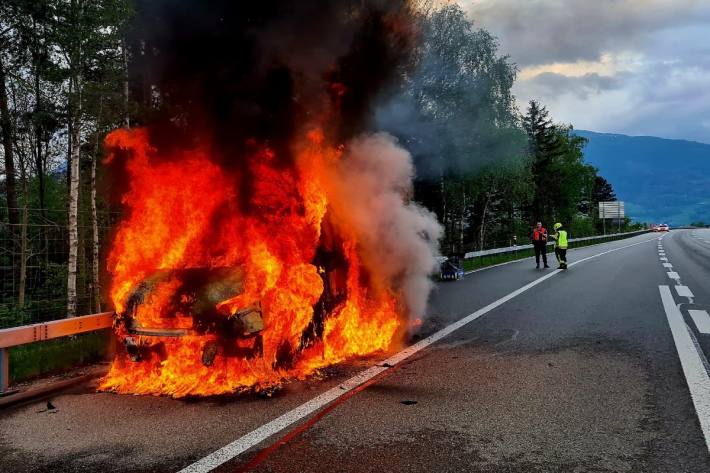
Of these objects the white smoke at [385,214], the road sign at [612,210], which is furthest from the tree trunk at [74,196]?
the road sign at [612,210]

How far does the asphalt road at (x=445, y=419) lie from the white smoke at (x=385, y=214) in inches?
51.5

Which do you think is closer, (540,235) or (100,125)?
(100,125)

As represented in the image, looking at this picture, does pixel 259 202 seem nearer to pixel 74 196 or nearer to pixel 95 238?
pixel 95 238

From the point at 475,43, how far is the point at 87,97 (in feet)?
70.0

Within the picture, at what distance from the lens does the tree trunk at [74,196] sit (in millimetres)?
10321

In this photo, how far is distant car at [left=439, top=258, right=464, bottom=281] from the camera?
50.1 feet

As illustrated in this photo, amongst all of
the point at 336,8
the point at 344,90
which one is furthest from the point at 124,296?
the point at 336,8

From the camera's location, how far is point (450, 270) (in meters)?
15.3

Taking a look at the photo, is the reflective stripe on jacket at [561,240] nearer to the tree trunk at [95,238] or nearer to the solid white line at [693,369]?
the solid white line at [693,369]

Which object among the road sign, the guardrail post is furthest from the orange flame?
the road sign

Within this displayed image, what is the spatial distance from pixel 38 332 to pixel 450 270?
1175cm

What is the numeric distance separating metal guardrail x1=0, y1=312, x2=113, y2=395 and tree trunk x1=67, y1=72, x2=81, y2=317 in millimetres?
3201

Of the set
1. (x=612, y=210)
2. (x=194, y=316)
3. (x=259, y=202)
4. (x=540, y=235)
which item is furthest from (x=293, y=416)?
(x=612, y=210)

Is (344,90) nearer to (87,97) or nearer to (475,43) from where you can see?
(87,97)
